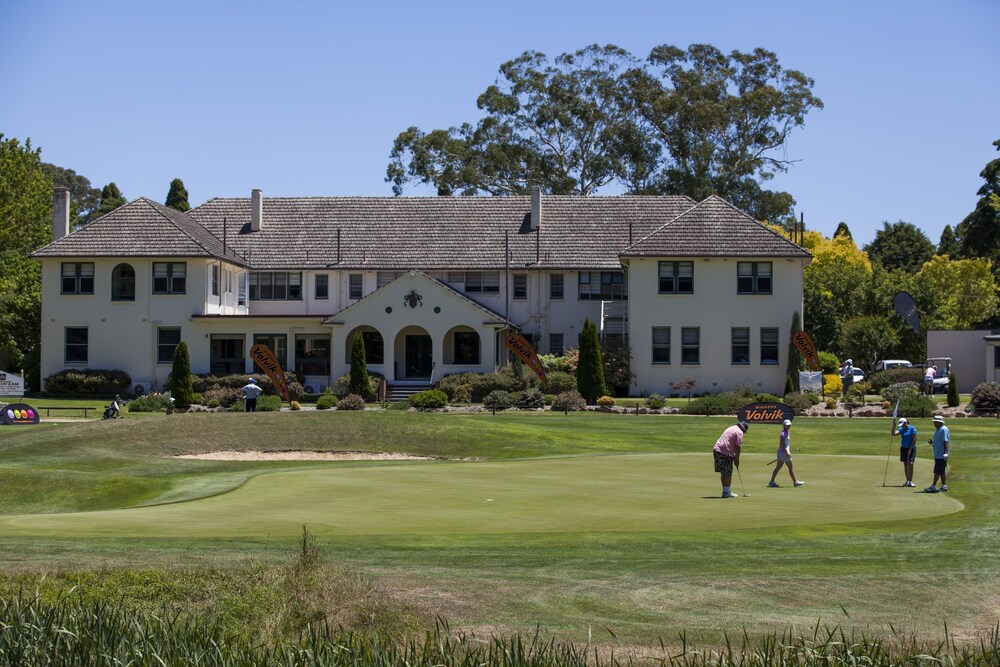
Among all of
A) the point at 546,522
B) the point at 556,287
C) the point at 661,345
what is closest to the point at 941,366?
the point at 661,345

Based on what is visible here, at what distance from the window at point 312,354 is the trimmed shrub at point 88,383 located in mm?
7857


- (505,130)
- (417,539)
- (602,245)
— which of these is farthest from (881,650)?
(505,130)

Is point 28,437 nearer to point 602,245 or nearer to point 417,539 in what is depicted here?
point 417,539

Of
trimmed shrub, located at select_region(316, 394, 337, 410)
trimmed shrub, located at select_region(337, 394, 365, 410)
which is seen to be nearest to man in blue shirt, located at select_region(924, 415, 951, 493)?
trimmed shrub, located at select_region(337, 394, 365, 410)

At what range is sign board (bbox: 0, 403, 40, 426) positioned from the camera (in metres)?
38.4

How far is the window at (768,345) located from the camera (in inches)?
2263

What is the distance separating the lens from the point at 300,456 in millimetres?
34812

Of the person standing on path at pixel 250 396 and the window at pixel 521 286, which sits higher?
the window at pixel 521 286

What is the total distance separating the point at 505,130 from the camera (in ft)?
284

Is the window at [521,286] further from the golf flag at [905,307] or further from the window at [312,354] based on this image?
the golf flag at [905,307]

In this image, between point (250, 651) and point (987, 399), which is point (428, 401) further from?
point (250, 651)

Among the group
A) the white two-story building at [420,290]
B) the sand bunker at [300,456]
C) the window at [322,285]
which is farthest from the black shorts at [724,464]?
the window at [322,285]

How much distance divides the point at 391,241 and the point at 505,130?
983 inches

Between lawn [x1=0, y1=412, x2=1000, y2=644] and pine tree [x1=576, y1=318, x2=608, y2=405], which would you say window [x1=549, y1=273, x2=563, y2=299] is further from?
lawn [x1=0, y1=412, x2=1000, y2=644]
